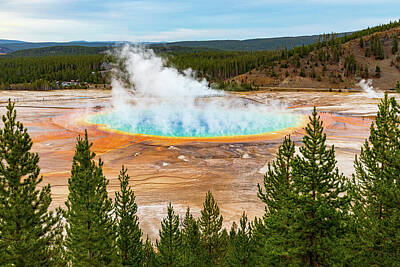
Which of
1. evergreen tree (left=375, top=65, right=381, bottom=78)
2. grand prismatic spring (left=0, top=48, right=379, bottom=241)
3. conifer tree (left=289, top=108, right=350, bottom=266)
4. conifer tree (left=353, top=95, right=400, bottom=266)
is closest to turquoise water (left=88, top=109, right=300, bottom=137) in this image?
grand prismatic spring (left=0, top=48, right=379, bottom=241)

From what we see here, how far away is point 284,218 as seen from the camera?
8.62 metres

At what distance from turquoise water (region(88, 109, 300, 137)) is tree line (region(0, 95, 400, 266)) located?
24.2 metres

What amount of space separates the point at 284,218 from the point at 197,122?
3379 cm

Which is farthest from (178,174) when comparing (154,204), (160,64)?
(160,64)

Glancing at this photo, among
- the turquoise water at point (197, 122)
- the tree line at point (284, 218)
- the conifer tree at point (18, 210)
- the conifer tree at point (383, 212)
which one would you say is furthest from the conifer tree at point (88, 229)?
the turquoise water at point (197, 122)

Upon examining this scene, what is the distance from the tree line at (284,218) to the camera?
8078mm

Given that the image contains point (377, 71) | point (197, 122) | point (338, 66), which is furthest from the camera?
point (338, 66)

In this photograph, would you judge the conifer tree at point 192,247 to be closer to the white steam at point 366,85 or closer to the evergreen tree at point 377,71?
the white steam at point 366,85

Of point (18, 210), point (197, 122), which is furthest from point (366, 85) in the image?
point (18, 210)

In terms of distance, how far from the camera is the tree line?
808 cm

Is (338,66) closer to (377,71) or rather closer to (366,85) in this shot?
(377,71)

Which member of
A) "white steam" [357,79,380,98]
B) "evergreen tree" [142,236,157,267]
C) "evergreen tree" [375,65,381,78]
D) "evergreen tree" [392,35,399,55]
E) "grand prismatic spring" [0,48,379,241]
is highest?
"evergreen tree" [392,35,399,55]

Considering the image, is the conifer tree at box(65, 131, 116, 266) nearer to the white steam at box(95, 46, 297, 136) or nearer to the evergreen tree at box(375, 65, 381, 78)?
the white steam at box(95, 46, 297, 136)

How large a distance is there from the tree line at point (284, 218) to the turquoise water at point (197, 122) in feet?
79.3
